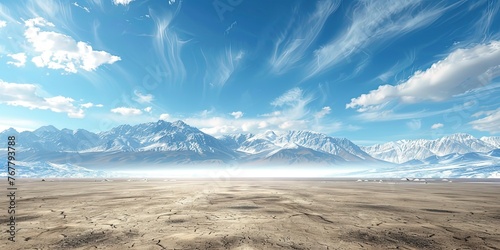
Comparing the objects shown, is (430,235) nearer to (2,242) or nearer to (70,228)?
(70,228)

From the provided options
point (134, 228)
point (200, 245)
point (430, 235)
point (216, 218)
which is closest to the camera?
point (200, 245)

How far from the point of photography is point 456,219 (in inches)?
669

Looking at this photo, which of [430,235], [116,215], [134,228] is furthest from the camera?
[116,215]

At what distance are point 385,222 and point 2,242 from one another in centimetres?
2126

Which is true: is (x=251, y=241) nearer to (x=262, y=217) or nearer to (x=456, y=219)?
(x=262, y=217)

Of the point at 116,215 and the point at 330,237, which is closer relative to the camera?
the point at 330,237

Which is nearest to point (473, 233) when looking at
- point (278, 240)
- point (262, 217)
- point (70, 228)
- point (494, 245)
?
point (494, 245)

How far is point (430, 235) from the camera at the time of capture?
42.2 ft

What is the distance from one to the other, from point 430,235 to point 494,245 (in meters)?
2.40

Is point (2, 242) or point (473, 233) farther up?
point (2, 242)

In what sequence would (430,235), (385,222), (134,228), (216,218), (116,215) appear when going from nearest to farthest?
(430,235) < (134,228) < (385,222) < (216,218) < (116,215)

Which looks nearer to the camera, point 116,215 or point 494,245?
point 494,245

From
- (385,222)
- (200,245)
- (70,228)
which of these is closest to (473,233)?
(385,222)

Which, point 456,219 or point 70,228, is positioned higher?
point 70,228
